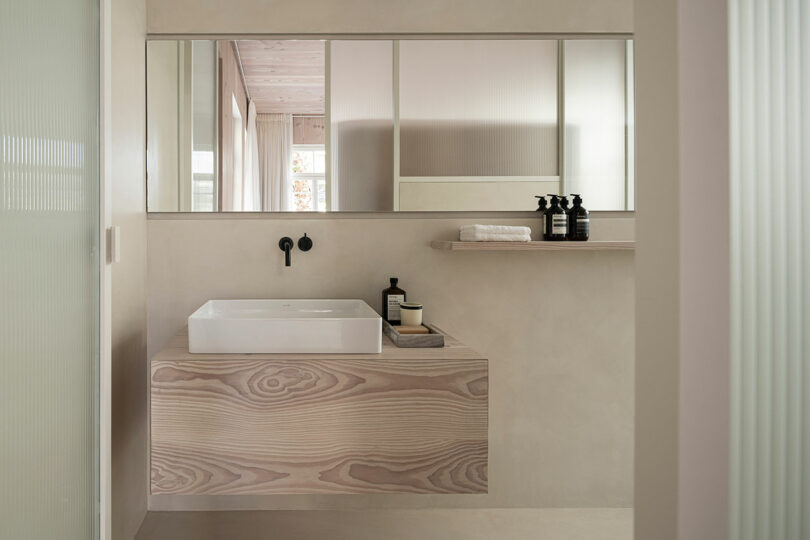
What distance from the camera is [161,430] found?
4.94ft

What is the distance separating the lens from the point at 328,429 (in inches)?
60.3

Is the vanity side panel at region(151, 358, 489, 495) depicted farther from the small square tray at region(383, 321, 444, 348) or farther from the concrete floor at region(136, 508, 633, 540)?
the concrete floor at region(136, 508, 633, 540)

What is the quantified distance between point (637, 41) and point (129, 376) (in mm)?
2017

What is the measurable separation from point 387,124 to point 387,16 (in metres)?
0.44

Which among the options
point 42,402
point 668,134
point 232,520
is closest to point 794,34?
point 668,134

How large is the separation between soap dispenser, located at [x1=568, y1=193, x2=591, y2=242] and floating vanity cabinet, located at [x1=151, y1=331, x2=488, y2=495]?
872mm

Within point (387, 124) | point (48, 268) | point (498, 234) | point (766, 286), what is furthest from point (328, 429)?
point (387, 124)

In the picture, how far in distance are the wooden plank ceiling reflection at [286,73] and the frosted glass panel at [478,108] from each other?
35 centimetres

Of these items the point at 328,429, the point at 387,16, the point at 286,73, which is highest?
the point at 387,16

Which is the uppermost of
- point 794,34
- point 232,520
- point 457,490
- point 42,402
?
point 794,34

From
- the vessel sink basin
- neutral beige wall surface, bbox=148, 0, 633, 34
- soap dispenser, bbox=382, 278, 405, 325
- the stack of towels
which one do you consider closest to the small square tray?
the vessel sink basin

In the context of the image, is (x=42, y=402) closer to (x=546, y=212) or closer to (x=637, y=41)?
(x=637, y=41)

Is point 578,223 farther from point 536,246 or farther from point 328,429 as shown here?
point 328,429

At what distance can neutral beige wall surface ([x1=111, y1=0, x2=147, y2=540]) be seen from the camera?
1859mm
